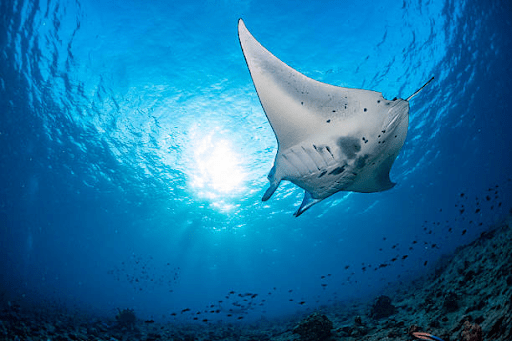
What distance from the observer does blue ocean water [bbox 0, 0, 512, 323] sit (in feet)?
27.5

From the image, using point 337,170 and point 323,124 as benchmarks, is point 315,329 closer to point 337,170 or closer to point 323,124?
point 337,170

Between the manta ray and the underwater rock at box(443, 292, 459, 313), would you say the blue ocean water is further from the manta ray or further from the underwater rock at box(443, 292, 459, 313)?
the manta ray

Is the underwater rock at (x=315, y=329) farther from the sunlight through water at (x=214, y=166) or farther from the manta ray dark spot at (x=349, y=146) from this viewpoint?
the sunlight through water at (x=214, y=166)

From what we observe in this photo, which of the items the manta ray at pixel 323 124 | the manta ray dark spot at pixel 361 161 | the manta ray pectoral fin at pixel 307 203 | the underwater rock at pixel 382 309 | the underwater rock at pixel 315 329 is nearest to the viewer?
the manta ray at pixel 323 124

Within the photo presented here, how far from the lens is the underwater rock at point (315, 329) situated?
19.2 feet

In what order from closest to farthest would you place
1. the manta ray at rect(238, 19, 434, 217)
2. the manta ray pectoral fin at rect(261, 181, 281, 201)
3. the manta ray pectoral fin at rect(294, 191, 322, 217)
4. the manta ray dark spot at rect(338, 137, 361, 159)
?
the manta ray at rect(238, 19, 434, 217)
the manta ray dark spot at rect(338, 137, 361, 159)
the manta ray pectoral fin at rect(261, 181, 281, 201)
the manta ray pectoral fin at rect(294, 191, 322, 217)

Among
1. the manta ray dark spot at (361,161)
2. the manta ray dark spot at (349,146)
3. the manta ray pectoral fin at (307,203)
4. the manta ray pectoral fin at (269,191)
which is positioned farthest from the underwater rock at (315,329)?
the manta ray dark spot at (349,146)

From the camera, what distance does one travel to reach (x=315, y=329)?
5.93 meters

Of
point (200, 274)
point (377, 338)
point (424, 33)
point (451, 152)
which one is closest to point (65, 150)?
point (377, 338)

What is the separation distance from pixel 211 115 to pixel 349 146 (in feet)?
29.7

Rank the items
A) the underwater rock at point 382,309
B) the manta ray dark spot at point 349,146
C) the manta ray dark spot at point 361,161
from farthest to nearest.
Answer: the underwater rock at point 382,309
the manta ray dark spot at point 361,161
the manta ray dark spot at point 349,146

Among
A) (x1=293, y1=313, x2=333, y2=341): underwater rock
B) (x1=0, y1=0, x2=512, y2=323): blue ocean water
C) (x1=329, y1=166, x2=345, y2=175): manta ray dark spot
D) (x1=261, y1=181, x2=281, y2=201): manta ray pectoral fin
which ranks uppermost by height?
(x1=0, y1=0, x2=512, y2=323): blue ocean water

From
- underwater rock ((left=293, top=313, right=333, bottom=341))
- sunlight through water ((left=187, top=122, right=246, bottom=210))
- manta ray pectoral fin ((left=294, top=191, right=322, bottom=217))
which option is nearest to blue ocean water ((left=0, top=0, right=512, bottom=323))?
A: sunlight through water ((left=187, top=122, right=246, bottom=210))

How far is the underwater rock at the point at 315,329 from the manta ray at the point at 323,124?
3656 millimetres
